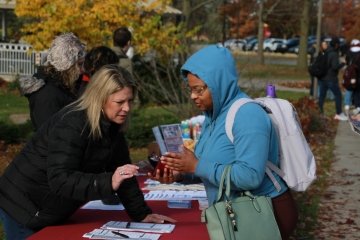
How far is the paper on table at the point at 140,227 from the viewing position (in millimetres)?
3545

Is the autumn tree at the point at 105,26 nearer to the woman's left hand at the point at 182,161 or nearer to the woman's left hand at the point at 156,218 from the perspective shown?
the woman's left hand at the point at 156,218

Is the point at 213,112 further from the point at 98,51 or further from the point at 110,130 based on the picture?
the point at 98,51

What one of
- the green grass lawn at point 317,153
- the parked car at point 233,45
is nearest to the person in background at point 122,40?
the green grass lawn at point 317,153

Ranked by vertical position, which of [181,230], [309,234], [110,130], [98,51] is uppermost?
[98,51]

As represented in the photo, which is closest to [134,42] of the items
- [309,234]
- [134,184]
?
[309,234]

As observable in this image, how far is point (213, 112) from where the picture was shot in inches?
125

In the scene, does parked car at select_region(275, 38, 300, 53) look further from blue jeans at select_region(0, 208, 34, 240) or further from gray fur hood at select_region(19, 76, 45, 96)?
blue jeans at select_region(0, 208, 34, 240)

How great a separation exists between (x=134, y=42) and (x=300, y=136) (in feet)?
41.2

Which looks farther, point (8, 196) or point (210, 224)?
point (8, 196)

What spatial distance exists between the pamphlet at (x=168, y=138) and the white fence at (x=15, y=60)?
60.3ft

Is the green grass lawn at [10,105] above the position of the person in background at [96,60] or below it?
below

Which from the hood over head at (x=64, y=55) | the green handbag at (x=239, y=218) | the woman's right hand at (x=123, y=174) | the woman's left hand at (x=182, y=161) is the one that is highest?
the hood over head at (x=64, y=55)

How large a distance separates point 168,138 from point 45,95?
1099 millimetres

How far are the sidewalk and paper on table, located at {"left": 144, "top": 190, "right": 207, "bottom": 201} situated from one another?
252cm
